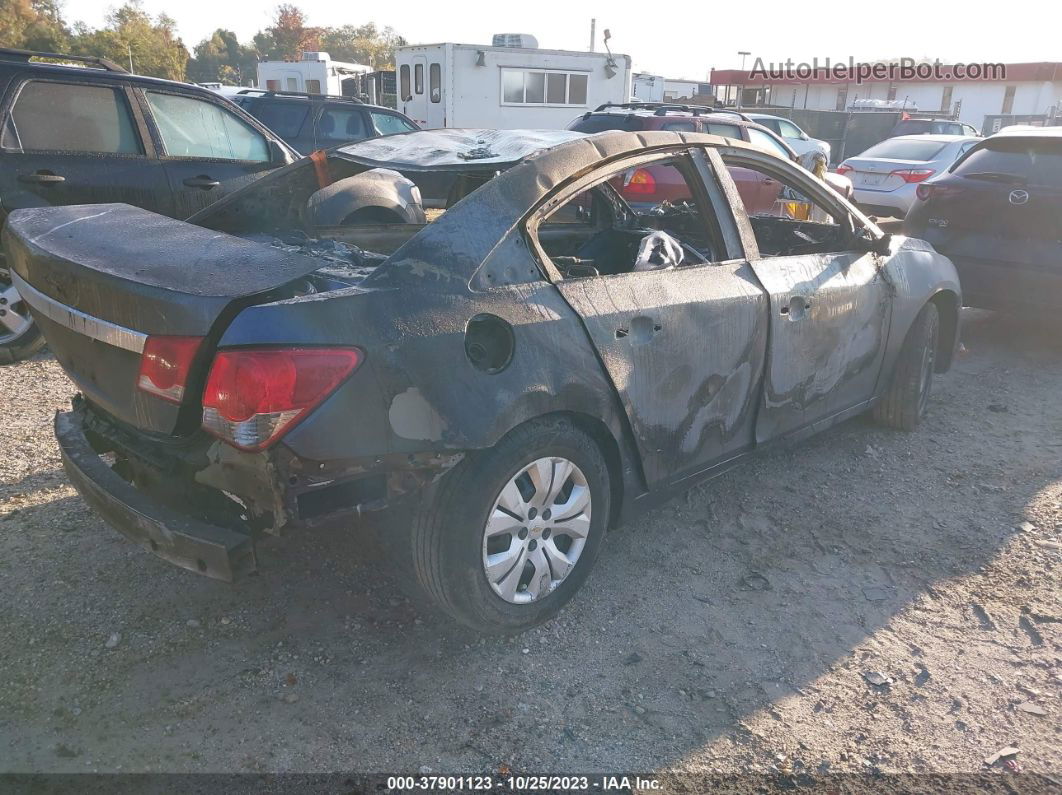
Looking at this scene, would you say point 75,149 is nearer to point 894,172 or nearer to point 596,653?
point 596,653

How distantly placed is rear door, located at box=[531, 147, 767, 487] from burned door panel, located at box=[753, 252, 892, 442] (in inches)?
5.2

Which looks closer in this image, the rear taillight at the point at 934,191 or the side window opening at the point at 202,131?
the side window opening at the point at 202,131

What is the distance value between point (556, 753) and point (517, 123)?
18.1 metres

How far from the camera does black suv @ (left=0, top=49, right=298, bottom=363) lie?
204 inches

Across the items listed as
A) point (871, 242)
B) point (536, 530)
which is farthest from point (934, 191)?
point (536, 530)

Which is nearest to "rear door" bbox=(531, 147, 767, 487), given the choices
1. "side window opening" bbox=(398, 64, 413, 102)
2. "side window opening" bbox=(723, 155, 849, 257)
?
"side window opening" bbox=(723, 155, 849, 257)

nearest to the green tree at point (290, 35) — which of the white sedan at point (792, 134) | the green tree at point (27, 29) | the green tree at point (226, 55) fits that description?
the green tree at point (226, 55)

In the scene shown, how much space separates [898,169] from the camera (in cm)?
1238

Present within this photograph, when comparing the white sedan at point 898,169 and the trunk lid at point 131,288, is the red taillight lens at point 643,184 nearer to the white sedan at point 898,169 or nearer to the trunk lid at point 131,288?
the white sedan at point 898,169

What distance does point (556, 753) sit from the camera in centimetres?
236

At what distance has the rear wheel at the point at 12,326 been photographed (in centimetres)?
526

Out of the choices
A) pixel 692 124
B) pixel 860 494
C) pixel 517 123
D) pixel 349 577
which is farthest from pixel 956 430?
pixel 517 123

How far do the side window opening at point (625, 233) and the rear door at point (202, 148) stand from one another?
106 inches

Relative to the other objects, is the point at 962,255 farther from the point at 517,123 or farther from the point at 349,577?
the point at 517,123
